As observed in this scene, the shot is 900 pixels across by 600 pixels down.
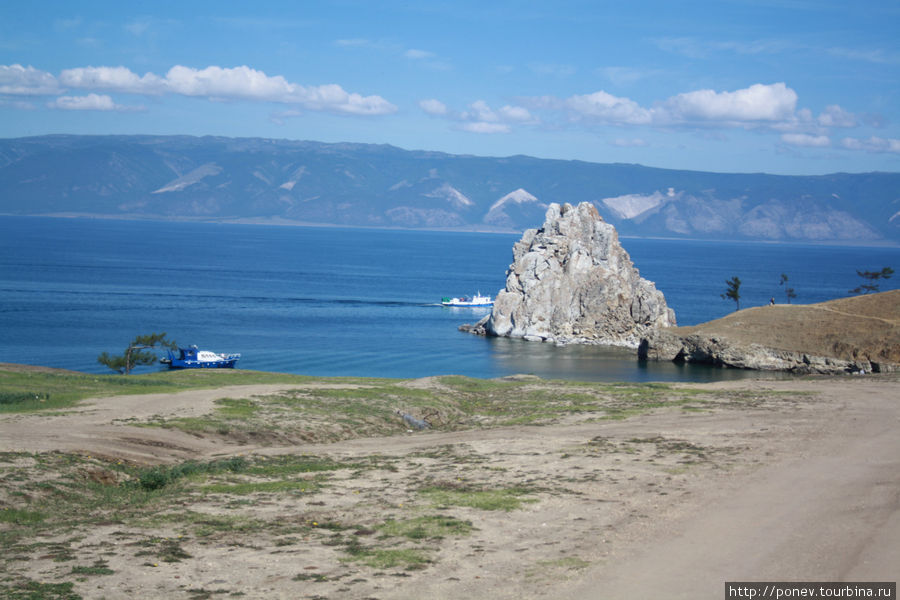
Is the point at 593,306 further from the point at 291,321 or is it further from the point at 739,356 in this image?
the point at 291,321

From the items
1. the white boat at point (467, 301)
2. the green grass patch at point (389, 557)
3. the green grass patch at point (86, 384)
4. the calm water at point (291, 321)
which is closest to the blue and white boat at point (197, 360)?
the calm water at point (291, 321)

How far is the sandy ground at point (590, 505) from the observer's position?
1565 cm

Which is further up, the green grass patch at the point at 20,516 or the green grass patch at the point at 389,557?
the green grass patch at the point at 389,557

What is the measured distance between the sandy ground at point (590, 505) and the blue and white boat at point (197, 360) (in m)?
40.0

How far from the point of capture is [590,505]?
69.6 feet

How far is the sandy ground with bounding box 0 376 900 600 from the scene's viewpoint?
15648 mm

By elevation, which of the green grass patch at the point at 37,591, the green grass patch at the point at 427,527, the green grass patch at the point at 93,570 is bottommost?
the green grass patch at the point at 427,527

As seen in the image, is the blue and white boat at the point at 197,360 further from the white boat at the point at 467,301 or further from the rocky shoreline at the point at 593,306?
the white boat at the point at 467,301

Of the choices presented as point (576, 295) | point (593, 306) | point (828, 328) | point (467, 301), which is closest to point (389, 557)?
point (828, 328)

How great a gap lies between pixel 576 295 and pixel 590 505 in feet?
294

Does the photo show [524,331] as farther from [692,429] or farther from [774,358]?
[692,429]

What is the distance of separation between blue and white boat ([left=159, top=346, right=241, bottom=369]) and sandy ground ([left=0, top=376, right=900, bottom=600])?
4000 centimetres

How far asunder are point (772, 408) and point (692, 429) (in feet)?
29.4

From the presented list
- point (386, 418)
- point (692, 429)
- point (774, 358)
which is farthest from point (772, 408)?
point (774, 358)
